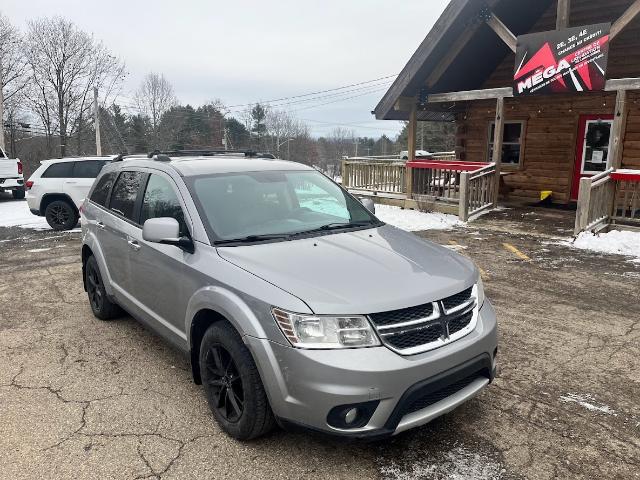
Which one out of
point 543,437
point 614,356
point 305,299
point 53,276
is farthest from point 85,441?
point 53,276

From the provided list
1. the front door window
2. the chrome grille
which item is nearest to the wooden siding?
the front door window

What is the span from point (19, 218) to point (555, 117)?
1542 centimetres

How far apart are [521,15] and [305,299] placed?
13.5 metres

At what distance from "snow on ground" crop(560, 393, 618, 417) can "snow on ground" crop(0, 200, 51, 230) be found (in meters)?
11.9

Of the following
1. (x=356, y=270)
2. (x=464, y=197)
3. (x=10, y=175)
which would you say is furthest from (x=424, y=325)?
(x=10, y=175)

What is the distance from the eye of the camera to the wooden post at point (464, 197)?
1133cm

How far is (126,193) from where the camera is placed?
443cm

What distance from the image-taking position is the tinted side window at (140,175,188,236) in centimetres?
355

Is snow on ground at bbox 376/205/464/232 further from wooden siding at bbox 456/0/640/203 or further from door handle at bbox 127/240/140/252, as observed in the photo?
door handle at bbox 127/240/140/252

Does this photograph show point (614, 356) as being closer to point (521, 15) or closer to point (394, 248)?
point (394, 248)

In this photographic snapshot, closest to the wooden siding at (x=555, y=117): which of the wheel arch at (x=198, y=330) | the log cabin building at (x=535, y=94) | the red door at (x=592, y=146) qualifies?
the log cabin building at (x=535, y=94)

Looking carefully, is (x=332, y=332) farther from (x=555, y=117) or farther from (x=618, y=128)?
(x=555, y=117)

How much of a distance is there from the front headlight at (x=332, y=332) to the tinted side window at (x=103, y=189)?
10.4ft

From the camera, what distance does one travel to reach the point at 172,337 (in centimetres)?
359
